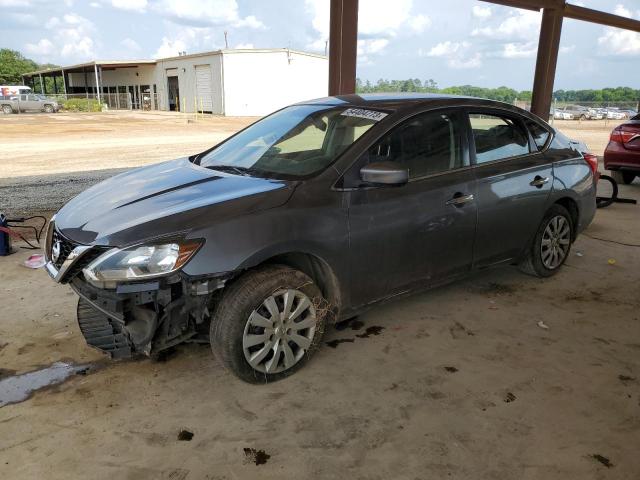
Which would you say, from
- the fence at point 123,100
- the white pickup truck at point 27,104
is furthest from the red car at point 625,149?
the fence at point 123,100

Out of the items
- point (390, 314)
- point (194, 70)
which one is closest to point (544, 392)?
point (390, 314)

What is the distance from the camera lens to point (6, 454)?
2494mm

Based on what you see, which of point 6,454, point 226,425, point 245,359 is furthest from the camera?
point 245,359

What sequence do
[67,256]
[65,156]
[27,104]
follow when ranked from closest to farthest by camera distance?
[67,256] < [65,156] < [27,104]

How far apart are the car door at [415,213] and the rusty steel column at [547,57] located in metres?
7.67

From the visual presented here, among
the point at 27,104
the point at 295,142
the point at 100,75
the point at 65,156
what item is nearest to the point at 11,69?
the point at 100,75

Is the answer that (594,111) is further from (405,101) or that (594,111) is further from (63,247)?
(63,247)

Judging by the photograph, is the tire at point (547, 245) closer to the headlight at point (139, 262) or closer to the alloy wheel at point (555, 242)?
the alloy wheel at point (555, 242)

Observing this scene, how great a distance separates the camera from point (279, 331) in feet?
9.93

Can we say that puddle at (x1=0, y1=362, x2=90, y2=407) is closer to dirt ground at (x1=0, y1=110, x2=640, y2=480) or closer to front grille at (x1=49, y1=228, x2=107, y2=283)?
dirt ground at (x1=0, y1=110, x2=640, y2=480)

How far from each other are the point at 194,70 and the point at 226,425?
42.1 metres

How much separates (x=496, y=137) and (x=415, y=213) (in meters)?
1.22

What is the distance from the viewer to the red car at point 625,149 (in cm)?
863

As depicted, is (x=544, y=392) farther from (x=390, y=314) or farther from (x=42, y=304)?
(x=42, y=304)
